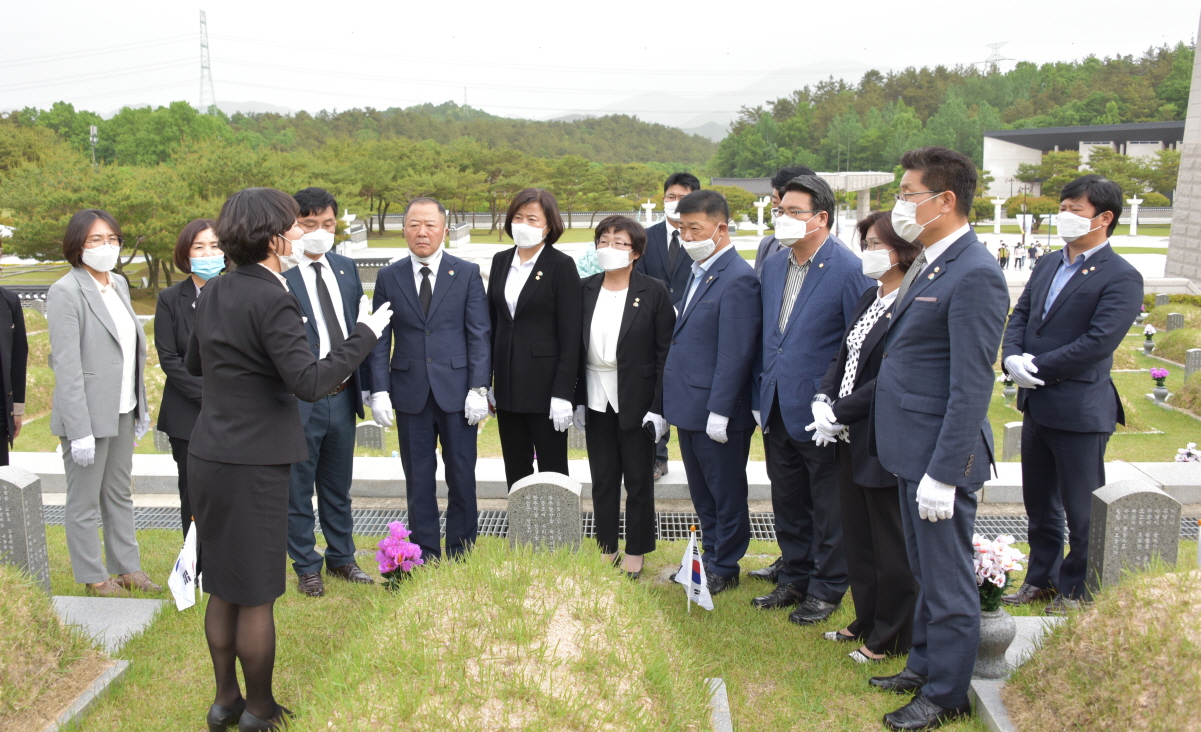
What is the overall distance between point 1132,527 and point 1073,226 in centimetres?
158

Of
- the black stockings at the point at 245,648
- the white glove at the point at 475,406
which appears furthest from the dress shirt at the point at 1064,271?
the black stockings at the point at 245,648

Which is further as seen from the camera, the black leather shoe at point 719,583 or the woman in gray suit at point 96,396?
the black leather shoe at point 719,583

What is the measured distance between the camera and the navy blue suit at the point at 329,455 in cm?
442

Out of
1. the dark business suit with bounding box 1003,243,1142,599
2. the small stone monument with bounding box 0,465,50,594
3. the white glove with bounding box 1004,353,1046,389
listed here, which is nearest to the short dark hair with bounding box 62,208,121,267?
the small stone monument with bounding box 0,465,50,594

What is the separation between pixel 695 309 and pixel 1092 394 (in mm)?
2018

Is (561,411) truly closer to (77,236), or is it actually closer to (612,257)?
(612,257)

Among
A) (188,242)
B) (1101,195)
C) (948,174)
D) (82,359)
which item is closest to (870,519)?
(948,174)

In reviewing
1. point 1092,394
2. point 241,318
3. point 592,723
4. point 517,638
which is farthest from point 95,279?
point 1092,394

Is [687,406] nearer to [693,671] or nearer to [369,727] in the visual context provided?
[693,671]

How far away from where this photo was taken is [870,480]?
3545 millimetres

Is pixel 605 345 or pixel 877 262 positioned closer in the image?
pixel 877 262

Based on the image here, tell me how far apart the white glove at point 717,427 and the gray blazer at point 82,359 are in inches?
121

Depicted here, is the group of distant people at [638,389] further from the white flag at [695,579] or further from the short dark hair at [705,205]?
the white flag at [695,579]

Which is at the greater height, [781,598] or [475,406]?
[475,406]
